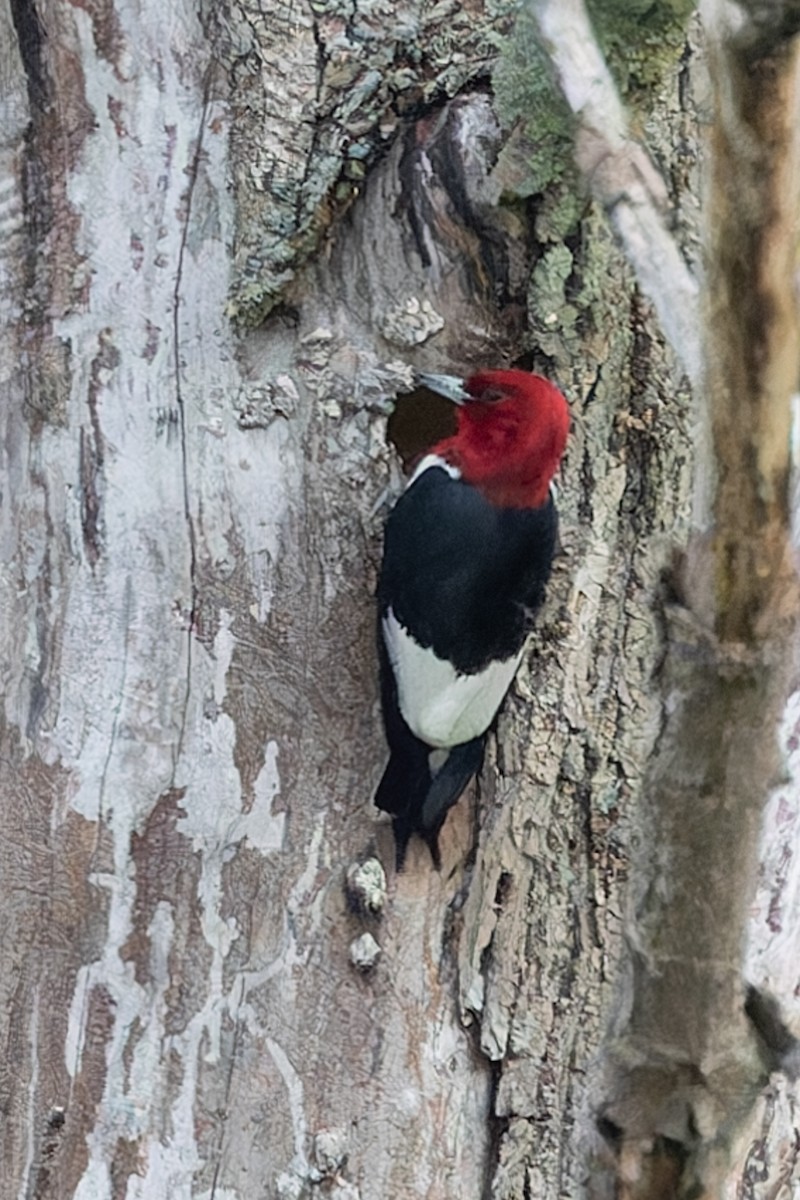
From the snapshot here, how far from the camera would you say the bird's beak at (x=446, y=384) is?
5.53ft

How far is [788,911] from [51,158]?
1.28 meters

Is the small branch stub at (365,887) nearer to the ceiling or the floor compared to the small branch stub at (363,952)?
nearer to the ceiling

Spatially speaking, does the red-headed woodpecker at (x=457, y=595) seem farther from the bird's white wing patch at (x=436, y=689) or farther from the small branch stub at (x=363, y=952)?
the small branch stub at (x=363, y=952)

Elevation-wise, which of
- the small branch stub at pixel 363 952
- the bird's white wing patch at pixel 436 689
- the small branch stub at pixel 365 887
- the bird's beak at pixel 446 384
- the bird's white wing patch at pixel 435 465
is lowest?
the small branch stub at pixel 363 952

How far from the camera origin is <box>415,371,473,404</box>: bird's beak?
168 cm

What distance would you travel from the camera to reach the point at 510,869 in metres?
1.76

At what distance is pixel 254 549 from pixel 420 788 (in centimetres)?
36

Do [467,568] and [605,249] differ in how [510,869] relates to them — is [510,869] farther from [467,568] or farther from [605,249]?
[605,249]

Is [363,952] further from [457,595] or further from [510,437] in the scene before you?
[510,437]

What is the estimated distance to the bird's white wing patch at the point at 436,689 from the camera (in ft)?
5.50

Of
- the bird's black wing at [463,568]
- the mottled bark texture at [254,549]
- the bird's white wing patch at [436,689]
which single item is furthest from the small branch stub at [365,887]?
the bird's black wing at [463,568]

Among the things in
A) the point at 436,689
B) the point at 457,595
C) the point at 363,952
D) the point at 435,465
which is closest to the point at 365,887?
the point at 363,952

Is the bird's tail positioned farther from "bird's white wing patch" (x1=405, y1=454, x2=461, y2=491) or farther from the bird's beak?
the bird's beak

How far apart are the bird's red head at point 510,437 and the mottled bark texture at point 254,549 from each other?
8 centimetres
